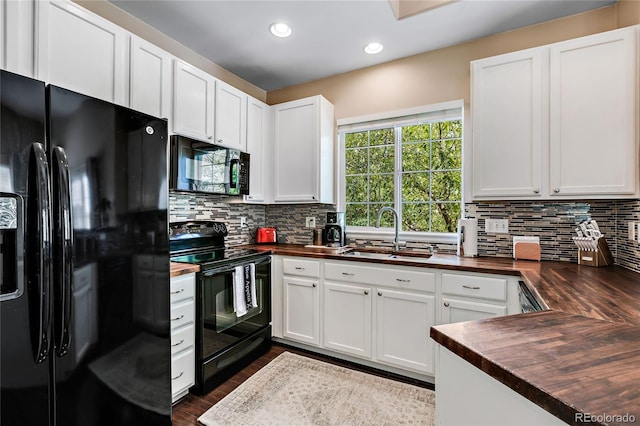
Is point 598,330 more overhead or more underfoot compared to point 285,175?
more underfoot

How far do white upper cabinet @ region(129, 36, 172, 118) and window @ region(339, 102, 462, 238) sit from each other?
168cm

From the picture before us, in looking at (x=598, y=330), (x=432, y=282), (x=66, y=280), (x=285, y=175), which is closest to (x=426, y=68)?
(x=285, y=175)

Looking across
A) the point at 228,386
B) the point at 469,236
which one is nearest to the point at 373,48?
the point at 469,236

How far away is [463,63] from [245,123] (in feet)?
6.61

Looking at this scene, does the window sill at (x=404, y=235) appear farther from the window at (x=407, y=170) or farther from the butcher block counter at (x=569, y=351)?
the butcher block counter at (x=569, y=351)

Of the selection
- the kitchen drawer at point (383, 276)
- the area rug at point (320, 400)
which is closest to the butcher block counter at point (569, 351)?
the kitchen drawer at point (383, 276)

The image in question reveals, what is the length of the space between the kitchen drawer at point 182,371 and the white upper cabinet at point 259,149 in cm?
144

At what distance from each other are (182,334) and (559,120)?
9.27 feet

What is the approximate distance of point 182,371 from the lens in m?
1.93

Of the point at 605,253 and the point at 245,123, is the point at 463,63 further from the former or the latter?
the point at 245,123

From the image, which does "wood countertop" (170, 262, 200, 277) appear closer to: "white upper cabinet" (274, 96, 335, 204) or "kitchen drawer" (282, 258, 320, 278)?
"kitchen drawer" (282, 258, 320, 278)

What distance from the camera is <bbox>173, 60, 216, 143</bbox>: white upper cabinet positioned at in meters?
2.24

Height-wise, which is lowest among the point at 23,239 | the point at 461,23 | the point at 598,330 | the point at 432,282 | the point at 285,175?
the point at 432,282

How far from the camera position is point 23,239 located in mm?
1061
